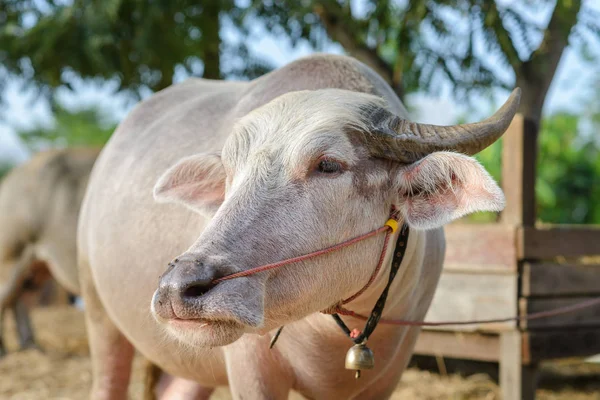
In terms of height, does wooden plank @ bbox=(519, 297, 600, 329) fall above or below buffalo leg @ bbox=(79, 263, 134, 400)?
below

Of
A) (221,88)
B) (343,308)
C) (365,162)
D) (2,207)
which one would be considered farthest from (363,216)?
(2,207)

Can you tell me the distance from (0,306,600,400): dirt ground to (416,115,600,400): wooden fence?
2.31 feet

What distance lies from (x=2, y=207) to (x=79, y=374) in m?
2.68

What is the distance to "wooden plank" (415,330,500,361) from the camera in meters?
5.22

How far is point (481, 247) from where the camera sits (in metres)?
5.15

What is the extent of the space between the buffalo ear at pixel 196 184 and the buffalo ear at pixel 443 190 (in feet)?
2.42

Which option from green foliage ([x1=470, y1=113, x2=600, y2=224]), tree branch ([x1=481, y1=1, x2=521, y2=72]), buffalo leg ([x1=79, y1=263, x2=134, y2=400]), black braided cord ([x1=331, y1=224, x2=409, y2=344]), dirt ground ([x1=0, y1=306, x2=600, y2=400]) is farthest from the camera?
green foliage ([x1=470, y1=113, x2=600, y2=224])

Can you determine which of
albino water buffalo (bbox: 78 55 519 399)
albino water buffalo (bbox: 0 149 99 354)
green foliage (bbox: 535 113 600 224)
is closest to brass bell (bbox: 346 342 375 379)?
albino water buffalo (bbox: 78 55 519 399)

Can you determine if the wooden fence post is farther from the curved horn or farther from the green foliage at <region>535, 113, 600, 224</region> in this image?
the green foliage at <region>535, 113, 600, 224</region>

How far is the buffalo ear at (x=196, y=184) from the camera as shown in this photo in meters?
2.88

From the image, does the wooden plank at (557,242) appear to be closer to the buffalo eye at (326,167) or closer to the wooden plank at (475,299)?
the wooden plank at (475,299)

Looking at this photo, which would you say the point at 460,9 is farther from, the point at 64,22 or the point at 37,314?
the point at 37,314

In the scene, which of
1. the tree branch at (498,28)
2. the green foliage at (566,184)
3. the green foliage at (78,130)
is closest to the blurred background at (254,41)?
the tree branch at (498,28)

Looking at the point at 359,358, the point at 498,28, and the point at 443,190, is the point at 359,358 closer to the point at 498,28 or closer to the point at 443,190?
the point at 443,190
